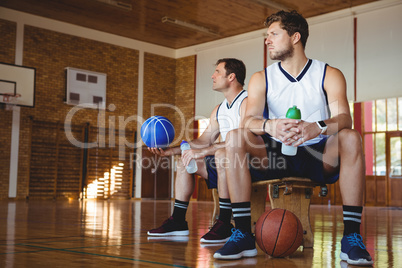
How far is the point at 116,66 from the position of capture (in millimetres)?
14000

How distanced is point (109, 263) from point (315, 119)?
1.31m

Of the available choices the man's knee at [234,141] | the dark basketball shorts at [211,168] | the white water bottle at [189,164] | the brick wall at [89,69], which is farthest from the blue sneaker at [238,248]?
the brick wall at [89,69]

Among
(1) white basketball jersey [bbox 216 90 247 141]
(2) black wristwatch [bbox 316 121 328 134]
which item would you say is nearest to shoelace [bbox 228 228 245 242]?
(2) black wristwatch [bbox 316 121 328 134]

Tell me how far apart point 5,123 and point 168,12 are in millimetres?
4902

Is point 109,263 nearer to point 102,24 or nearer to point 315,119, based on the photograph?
point 315,119

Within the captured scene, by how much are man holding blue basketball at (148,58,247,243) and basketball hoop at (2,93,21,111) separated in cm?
883

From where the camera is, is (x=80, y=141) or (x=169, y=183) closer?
(x=80, y=141)

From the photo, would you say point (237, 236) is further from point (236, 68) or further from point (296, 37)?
point (236, 68)

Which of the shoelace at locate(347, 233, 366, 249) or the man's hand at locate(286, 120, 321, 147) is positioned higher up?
the man's hand at locate(286, 120, 321, 147)

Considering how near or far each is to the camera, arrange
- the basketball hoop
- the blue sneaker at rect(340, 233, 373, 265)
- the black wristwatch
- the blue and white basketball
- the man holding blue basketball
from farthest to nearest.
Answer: the basketball hoop, the blue and white basketball, the man holding blue basketball, the black wristwatch, the blue sneaker at rect(340, 233, 373, 265)

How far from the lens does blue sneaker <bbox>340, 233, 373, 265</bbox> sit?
6.63ft

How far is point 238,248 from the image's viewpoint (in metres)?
2.18

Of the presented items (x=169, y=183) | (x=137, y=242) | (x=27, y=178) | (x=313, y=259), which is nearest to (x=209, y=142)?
(x=137, y=242)

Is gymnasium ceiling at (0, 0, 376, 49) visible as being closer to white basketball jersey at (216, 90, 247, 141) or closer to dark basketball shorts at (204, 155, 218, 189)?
white basketball jersey at (216, 90, 247, 141)
